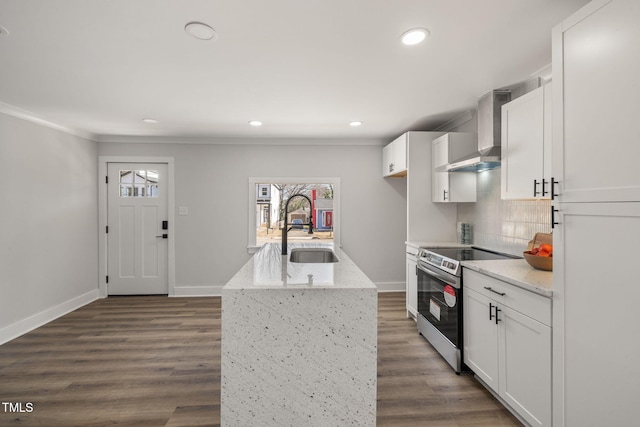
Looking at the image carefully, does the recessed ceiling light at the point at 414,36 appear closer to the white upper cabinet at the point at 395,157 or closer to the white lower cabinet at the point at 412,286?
the white upper cabinet at the point at 395,157

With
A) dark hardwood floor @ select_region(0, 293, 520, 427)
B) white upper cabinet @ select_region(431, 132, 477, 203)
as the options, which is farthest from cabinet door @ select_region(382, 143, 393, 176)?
dark hardwood floor @ select_region(0, 293, 520, 427)

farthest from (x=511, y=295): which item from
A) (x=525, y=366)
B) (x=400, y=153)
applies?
(x=400, y=153)

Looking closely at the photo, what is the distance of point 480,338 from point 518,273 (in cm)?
56

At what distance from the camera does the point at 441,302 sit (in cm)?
264

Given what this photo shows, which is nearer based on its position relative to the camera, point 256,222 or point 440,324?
point 440,324

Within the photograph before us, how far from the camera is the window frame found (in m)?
4.61

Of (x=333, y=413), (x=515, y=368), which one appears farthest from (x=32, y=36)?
(x=515, y=368)

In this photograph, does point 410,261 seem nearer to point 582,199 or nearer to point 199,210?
point 582,199

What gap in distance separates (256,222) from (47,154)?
8.57ft

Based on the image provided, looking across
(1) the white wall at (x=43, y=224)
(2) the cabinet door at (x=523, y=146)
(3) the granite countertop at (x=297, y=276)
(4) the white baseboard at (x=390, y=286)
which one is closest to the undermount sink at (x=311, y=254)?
(3) the granite countertop at (x=297, y=276)

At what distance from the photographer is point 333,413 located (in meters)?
1.47

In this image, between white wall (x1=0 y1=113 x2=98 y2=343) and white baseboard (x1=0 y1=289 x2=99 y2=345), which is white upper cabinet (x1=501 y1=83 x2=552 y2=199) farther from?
white baseboard (x1=0 y1=289 x2=99 y2=345)

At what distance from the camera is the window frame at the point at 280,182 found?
4.61 m

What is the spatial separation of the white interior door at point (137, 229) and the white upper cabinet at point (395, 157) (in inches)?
130
